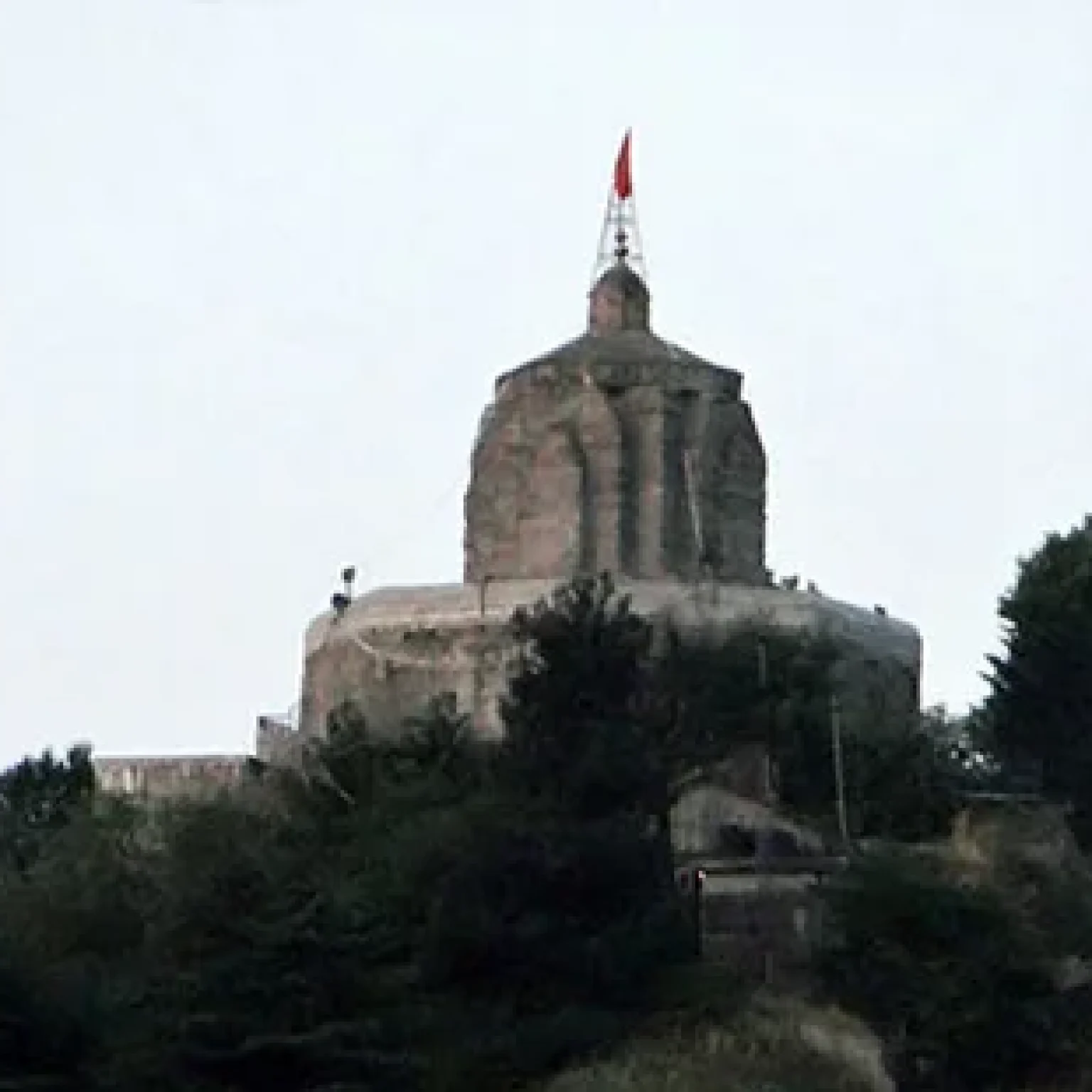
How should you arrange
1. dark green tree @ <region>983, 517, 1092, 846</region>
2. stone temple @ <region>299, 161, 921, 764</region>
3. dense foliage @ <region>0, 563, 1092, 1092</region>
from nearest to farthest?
dense foliage @ <region>0, 563, 1092, 1092</region>
dark green tree @ <region>983, 517, 1092, 846</region>
stone temple @ <region>299, 161, 921, 764</region>

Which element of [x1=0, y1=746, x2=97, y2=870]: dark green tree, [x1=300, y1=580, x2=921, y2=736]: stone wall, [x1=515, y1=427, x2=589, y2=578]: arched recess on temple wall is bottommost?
[x1=0, y1=746, x2=97, y2=870]: dark green tree

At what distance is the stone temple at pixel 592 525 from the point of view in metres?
43.2

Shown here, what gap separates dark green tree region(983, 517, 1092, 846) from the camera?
4088cm

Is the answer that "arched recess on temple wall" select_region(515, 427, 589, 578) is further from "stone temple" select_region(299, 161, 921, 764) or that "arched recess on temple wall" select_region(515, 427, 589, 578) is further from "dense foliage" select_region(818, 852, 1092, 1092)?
"dense foliage" select_region(818, 852, 1092, 1092)

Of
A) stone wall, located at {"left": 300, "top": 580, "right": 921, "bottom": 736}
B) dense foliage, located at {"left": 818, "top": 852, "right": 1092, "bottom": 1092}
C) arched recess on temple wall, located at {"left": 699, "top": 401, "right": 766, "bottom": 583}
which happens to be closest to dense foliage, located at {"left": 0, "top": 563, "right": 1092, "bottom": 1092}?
dense foliage, located at {"left": 818, "top": 852, "right": 1092, "bottom": 1092}

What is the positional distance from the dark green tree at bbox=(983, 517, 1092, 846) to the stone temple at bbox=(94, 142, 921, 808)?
1.96 m

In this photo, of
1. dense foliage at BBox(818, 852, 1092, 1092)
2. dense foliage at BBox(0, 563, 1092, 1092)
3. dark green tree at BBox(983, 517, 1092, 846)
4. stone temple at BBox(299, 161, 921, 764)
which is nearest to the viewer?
dense foliage at BBox(0, 563, 1092, 1092)

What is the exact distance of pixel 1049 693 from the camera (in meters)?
41.2

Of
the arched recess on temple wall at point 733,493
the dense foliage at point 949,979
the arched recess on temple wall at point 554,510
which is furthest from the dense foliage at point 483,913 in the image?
the arched recess on temple wall at point 733,493

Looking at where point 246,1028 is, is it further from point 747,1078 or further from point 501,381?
point 501,381

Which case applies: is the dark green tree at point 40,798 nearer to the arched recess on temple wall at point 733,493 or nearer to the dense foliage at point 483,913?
the dense foliage at point 483,913

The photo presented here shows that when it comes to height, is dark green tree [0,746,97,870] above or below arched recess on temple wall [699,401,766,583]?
below

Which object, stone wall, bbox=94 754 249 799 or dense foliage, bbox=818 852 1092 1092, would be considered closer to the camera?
dense foliage, bbox=818 852 1092 1092

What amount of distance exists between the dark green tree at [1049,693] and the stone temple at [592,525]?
77.3 inches
